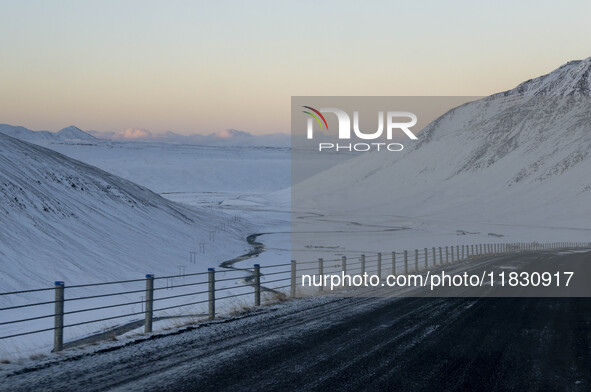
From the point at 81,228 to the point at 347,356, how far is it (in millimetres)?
35917

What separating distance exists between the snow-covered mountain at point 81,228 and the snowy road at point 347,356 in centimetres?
1914

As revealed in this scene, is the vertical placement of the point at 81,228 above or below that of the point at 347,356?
above

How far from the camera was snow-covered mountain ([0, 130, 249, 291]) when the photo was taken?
33.3m

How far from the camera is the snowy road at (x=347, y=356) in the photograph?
337 inches

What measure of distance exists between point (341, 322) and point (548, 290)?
11.0 meters

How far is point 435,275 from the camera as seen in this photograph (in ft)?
93.9

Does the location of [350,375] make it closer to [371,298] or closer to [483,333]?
[483,333]

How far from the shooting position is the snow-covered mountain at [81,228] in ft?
109

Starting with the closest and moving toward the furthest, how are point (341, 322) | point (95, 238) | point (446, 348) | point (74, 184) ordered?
point (446, 348)
point (341, 322)
point (95, 238)
point (74, 184)

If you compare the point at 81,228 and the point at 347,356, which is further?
the point at 81,228

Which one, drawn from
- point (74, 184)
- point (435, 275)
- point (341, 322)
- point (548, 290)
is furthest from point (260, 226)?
point (341, 322)

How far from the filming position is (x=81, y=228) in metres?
42.8

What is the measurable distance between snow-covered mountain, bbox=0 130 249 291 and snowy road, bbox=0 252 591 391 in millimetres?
19138

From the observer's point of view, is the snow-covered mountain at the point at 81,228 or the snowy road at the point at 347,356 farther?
the snow-covered mountain at the point at 81,228
